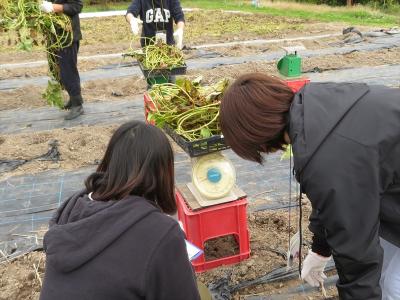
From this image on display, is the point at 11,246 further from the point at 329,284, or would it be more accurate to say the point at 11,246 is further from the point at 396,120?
the point at 396,120

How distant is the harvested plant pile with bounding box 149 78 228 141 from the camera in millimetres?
2244

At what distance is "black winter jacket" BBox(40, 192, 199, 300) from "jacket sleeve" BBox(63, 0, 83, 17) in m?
3.75

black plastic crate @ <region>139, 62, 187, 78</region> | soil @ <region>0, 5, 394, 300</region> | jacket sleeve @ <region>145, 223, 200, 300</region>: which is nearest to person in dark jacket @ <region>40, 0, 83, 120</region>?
soil @ <region>0, 5, 394, 300</region>

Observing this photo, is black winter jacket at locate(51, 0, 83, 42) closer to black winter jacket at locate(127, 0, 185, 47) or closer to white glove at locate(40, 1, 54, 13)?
white glove at locate(40, 1, 54, 13)

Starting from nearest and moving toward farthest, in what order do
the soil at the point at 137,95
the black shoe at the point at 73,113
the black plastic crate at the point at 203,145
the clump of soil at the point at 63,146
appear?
the black plastic crate at the point at 203,145 < the soil at the point at 137,95 < the clump of soil at the point at 63,146 < the black shoe at the point at 73,113

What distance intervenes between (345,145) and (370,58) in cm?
668

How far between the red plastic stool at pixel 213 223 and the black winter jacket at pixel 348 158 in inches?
39.3

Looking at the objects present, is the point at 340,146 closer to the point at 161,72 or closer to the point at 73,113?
the point at 161,72

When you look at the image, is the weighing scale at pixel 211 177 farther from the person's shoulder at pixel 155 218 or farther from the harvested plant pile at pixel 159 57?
the harvested plant pile at pixel 159 57

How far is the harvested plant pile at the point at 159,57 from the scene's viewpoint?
11.1 feet

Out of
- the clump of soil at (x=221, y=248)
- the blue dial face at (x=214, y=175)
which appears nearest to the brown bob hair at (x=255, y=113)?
the blue dial face at (x=214, y=175)

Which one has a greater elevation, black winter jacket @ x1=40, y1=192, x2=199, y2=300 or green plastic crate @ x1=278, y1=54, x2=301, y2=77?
green plastic crate @ x1=278, y1=54, x2=301, y2=77

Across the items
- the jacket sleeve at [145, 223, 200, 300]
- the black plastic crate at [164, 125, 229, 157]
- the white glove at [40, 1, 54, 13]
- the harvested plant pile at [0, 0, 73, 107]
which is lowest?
the jacket sleeve at [145, 223, 200, 300]

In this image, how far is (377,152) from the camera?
1333 mm
